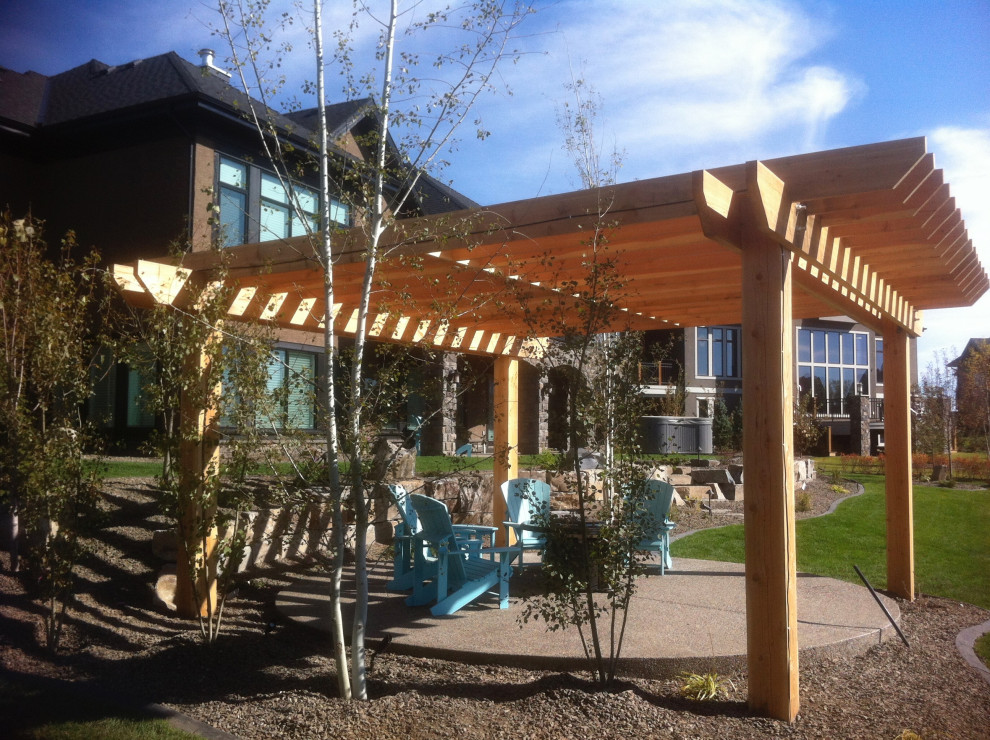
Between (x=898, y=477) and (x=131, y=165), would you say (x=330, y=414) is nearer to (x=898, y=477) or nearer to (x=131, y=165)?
(x=898, y=477)

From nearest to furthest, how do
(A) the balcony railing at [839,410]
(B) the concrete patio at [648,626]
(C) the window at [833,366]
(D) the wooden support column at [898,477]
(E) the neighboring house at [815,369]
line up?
(B) the concrete patio at [648,626] → (D) the wooden support column at [898,477] → (E) the neighboring house at [815,369] → (A) the balcony railing at [839,410] → (C) the window at [833,366]

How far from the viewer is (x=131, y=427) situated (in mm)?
13008

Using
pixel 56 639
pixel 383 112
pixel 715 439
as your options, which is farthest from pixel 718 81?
pixel 715 439

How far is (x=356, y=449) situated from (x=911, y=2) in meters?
3.47

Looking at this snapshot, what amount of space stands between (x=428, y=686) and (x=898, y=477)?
14.7ft

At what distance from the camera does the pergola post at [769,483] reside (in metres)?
3.58

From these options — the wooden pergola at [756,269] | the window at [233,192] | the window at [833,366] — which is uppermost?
the window at [233,192]

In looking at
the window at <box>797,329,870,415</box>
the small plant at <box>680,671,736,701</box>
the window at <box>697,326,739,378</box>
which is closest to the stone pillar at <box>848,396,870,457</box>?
the window at <box>797,329,870,415</box>

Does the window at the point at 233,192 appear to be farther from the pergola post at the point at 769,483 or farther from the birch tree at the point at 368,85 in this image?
the pergola post at the point at 769,483

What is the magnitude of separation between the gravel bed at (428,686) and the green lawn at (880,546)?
1.22 metres

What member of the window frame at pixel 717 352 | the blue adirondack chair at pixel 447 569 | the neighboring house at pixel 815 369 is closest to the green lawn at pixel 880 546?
the blue adirondack chair at pixel 447 569

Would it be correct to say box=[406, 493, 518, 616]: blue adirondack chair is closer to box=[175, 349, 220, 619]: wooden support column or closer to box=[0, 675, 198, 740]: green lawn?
box=[175, 349, 220, 619]: wooden support column

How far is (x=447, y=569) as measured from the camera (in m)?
5.71

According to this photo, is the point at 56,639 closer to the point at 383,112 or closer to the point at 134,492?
the point at 134,492
